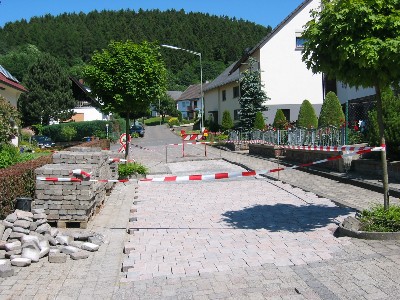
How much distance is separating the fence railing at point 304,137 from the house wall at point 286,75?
934 cm

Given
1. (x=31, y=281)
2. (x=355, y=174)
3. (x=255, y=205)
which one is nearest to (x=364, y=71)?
(x=255, y=205)

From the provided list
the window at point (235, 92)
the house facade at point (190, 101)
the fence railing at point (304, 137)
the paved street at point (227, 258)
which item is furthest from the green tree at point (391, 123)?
the house facade at point (190, 101)

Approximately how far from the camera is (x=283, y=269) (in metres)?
5.85

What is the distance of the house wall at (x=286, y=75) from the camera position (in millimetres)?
35344

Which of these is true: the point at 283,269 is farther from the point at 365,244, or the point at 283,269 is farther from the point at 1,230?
the point at 1,230

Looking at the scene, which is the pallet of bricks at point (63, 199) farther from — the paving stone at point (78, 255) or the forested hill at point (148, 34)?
the forested hill at point (148, 34)

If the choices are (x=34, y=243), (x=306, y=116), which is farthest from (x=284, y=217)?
(x=306, y=116)

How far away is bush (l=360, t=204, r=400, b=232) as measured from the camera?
22.6ft

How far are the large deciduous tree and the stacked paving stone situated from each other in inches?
182

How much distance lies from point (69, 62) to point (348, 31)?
311ft

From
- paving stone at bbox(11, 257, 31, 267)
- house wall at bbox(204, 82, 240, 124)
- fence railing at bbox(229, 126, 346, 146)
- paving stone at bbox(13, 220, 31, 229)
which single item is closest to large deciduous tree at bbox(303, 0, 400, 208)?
paving stone at bbox(11, 257, 31, 267)

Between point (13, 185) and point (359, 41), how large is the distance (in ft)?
21.9

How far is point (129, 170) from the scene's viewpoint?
53.8 ft

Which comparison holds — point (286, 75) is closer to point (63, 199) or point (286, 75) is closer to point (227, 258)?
point (63, 199)
